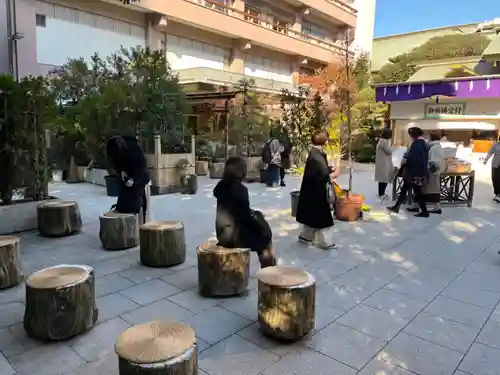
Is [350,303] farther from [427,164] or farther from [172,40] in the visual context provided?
[172,40]

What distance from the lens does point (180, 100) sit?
10.2 m

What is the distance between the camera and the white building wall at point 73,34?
14.9 m

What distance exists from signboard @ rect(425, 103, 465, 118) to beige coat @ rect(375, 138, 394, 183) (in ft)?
29.8

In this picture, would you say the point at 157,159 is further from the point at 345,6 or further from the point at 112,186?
the point at 345,6

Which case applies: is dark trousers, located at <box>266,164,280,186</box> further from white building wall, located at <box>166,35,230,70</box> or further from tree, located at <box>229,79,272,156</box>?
white building wall, located at <box>166,35,230,70</box>

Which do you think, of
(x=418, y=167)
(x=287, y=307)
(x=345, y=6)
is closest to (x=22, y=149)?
(x=287, y=307)

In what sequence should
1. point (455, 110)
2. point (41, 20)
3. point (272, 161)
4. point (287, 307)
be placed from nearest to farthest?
point (287, 307)
point (272, 161)
point (41, 20)
point (455, 110)

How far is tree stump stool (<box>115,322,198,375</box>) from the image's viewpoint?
84.7 inches

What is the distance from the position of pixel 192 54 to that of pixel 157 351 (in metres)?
20.2

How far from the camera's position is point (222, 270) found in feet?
12.4

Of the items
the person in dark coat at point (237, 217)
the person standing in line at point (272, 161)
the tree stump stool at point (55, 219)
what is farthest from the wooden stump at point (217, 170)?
the person in dark coat at point (237, 217)

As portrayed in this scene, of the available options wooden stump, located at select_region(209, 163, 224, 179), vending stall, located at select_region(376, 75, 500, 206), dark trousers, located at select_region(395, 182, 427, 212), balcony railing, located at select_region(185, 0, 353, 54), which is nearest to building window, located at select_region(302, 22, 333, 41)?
balcony railing, located at select_region(185, 0, 353, 54)

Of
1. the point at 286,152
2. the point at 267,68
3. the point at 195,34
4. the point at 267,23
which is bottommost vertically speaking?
the point at 286,152

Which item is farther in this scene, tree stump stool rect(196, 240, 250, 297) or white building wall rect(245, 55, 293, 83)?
white building wall rect(245, 55, 293, 83)
